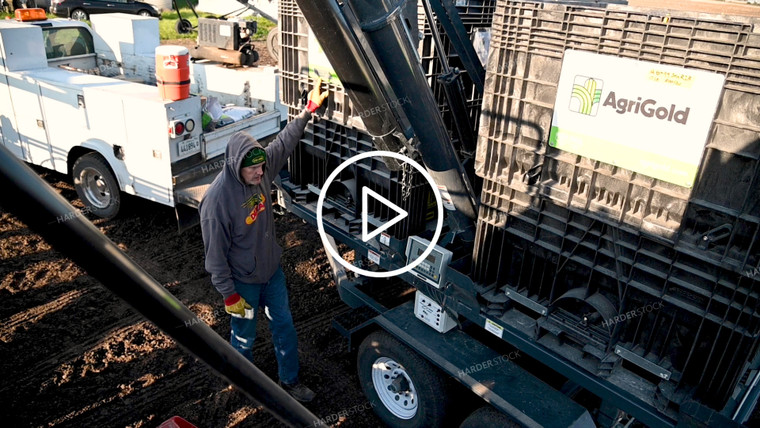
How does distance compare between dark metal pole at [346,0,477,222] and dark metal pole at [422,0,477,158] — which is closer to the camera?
dark metal pole at [346,0,477,222]

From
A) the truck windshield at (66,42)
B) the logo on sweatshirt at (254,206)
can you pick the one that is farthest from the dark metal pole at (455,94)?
the truck windshield at (66,42)

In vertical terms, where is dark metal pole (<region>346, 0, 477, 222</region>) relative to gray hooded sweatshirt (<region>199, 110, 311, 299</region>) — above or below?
above

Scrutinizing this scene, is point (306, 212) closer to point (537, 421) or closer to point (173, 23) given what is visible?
point (537, 421)

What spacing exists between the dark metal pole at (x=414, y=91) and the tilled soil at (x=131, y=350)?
1.83 m

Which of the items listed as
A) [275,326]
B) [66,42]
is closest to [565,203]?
[275,326]

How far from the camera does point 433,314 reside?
3883mm

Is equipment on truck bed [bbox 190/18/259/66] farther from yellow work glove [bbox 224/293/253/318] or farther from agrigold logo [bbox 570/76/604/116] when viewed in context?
agrigold logo [bbox 570/76/604/116]

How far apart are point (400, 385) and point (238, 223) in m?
1.60

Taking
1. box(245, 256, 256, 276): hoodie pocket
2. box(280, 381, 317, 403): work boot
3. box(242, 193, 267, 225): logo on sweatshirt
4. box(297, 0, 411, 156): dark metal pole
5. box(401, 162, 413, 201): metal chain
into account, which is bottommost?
box(280, 381, 317, 403): work boot

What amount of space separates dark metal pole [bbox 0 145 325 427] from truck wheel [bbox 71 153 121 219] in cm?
620

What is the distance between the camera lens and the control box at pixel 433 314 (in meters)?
3.84

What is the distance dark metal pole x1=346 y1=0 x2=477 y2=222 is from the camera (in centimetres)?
315

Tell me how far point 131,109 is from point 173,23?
56.9 ft

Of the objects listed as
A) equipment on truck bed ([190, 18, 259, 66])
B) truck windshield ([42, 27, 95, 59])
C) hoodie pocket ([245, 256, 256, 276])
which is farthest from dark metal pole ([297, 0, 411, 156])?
equipment on truck bed ([190, 18, 259, 66])
